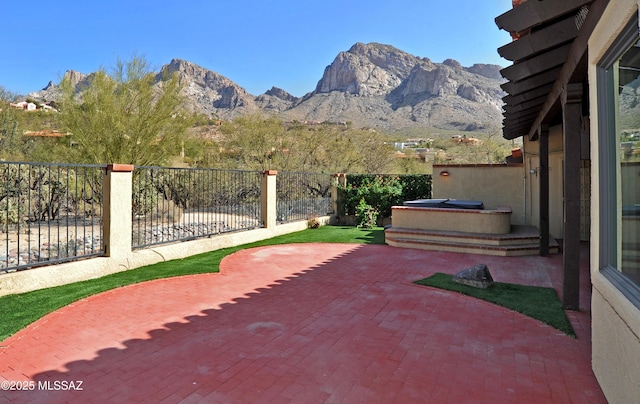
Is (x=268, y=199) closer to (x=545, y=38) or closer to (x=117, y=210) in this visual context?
(x=117, y=210)

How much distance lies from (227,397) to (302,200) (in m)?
12.4

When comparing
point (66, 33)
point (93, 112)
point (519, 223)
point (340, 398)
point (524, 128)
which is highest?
point (66, 33)

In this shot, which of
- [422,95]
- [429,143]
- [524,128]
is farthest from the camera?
[422,95]

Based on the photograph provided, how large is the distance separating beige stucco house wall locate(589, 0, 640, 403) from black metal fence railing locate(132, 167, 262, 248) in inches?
290

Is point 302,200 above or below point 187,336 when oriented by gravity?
above

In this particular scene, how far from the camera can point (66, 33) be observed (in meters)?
32.4

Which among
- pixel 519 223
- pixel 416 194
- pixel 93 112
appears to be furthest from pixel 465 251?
pixel 93 112

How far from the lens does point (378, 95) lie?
87438 mm

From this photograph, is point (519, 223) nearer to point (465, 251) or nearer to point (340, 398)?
point (465, 251)

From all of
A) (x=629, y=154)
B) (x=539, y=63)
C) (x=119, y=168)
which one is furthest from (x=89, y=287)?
(x=539, y=63)

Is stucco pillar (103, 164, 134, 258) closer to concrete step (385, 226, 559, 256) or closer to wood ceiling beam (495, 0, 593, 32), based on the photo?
wood ceiling beam (495, 0, 593, 32)

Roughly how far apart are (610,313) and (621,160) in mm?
1248

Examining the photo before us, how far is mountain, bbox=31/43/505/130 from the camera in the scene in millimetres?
67062

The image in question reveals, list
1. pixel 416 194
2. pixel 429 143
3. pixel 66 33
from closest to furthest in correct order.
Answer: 1. pixel 416 194
2. pixel 66 33
3. pixel 429 143
